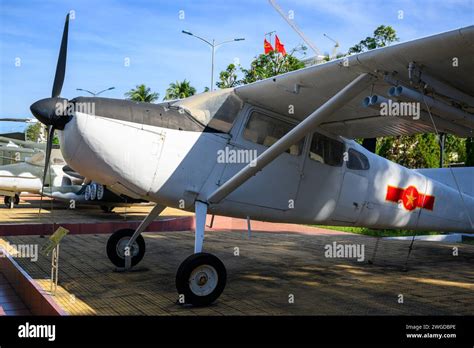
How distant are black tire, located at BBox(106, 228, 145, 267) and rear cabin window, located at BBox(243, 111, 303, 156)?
3.22 meters

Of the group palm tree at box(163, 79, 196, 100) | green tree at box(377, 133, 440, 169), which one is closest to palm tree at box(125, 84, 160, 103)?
palm tree at box(163, 79, 196, 100)

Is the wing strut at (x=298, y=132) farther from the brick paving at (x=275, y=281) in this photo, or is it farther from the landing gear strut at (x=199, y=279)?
the brick paving at (x=275, y=281)

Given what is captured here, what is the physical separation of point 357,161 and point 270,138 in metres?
2.02

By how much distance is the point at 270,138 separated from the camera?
7566mm

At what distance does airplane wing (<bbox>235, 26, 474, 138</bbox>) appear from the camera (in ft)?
17.9

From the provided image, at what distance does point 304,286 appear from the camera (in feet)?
25.5

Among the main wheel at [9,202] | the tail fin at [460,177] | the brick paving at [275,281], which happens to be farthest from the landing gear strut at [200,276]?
the main wheel at [9,202]

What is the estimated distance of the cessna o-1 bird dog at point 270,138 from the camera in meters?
6.04

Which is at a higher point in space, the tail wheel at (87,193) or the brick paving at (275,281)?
the tail wheel at (87,193)

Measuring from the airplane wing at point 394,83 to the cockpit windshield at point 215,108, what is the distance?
0.69ft

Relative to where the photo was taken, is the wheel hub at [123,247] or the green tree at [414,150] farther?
the green tree at [414,150]

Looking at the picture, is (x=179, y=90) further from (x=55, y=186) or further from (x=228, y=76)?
(x=55, y=186)

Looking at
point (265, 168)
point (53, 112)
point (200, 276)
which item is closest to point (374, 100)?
point (265, 168)
